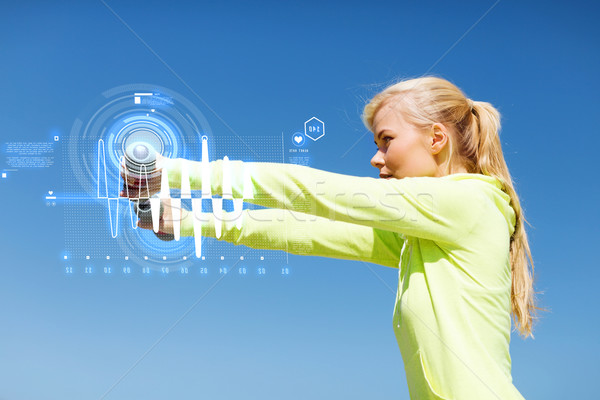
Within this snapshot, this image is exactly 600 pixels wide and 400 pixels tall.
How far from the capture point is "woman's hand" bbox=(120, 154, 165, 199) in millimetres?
1869

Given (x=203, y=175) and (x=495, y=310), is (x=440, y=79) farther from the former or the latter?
(x=203, y=175)

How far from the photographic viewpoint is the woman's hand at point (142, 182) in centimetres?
187

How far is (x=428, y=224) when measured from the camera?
1.98 meters

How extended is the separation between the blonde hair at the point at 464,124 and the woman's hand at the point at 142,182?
1.00 meters

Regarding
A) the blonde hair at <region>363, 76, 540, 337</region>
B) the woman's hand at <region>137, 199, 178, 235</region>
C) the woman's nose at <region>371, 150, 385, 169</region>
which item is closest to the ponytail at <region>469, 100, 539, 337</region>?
the blonde hair at <region>363, 76, 540, 337</region>

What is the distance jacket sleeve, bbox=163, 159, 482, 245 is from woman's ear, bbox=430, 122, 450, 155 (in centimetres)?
36

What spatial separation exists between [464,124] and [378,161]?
1.27 feet

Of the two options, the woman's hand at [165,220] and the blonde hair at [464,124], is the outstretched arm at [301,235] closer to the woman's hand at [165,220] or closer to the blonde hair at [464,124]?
the woman's hand at [165,220]

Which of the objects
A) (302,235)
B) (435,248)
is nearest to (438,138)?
(435,248)

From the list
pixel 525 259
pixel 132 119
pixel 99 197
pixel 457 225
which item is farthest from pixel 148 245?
pixel 525 259

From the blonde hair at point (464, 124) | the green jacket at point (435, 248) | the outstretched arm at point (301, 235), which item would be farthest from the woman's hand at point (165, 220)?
the blonde hair at point (464, 124)

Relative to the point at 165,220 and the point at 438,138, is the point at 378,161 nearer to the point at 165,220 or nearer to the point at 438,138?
the point at 438,138

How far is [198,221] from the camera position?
2428mm

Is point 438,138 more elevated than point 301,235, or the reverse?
point 438,138
